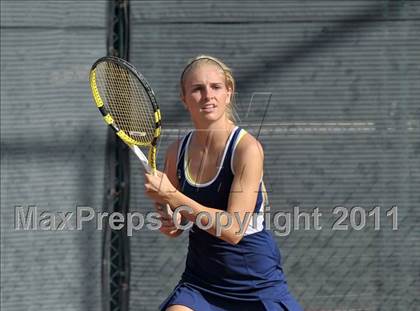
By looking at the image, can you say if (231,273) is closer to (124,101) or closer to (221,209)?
(221,209)

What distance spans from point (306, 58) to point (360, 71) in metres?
0.30

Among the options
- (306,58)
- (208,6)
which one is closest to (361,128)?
(306,58)

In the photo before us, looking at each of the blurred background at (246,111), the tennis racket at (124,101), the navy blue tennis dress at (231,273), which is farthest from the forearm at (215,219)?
the blurred background at (246,111)

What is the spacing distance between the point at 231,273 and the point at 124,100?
A: 94cm

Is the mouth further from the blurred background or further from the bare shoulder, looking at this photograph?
the blurred background

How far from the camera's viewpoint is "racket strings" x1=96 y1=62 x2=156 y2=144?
325 centimetres

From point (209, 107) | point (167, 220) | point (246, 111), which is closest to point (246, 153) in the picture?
point (209, 107)

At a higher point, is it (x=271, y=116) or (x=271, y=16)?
(x=271, y=16)

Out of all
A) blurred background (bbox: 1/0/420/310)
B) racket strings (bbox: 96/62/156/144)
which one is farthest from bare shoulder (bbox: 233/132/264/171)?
blurred background (bbox: 1/0/420/310)

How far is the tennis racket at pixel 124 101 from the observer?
3.07 m

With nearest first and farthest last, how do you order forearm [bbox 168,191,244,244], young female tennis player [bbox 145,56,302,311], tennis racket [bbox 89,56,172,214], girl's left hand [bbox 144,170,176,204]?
girl's left hand [bbox 144,170,176,204], forearm [bbox 168,191,244,244], young female tennis player [bbox 145,56,302,311], tennis racket [bbox 89,56,172,214]

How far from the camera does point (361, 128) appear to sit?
4305mm

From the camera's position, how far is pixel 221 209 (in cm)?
291

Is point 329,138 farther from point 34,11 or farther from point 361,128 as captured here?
point 34,11
